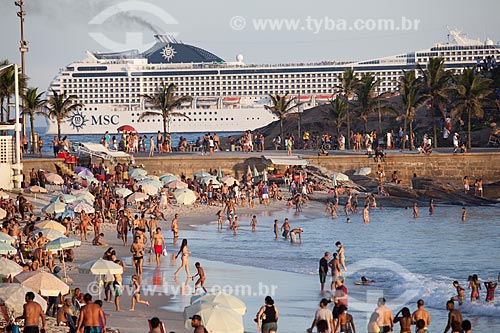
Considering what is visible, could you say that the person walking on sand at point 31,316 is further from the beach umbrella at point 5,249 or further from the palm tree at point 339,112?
the palm tree at point 339,112

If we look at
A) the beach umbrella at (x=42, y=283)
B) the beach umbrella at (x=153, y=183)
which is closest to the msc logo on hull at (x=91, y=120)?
the beach umbrella at (x=153, y=183)

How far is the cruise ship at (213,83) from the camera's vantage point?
91.0 metres

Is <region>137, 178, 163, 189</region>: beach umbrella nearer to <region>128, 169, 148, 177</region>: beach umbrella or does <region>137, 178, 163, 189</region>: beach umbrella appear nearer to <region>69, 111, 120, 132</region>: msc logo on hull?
<region>128, 169, 148, 177</region>: beach umbrella

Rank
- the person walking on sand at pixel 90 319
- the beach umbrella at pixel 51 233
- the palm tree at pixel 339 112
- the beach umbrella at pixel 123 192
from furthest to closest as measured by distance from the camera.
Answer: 1. the palm tree at pixel 339 112
2. the beach umbrella at pixel 123 192
3. the beach umbrella at pixel 51 233
4. the person walking on sand at pixel 90 319

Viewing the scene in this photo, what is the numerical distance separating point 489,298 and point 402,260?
18.7 ft

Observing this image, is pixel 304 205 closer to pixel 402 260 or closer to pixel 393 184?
A: pixel 393 184

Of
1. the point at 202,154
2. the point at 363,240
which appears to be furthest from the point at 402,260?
the point at 202,154

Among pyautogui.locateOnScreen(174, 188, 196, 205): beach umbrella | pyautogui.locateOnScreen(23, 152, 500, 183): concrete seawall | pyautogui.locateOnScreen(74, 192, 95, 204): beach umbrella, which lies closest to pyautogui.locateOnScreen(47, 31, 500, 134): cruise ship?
pyautogui.locateOnScreen(23, 152, 500, 183): concrete seawall

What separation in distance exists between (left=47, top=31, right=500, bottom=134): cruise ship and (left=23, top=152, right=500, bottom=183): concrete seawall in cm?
4978

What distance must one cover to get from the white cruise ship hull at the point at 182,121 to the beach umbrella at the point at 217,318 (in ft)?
235

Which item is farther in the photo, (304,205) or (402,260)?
(304,205)

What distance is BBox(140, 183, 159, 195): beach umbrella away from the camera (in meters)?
29.6

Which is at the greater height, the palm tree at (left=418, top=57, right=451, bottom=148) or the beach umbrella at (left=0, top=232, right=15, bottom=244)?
the palm tree at (left=418, top=57, right=451, bottom=148)

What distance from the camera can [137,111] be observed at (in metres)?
92.6
